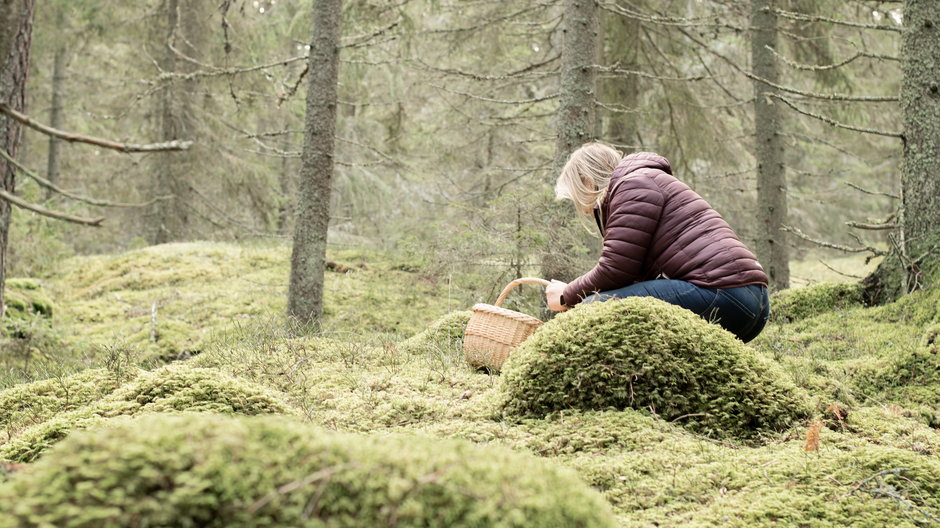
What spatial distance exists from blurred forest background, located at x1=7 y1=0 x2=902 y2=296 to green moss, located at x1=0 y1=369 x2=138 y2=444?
3881 millimetres

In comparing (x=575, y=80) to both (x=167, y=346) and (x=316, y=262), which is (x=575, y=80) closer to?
(x=316, y=262)

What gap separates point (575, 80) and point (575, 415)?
16.6ft

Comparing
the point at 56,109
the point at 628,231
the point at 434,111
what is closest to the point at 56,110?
the point at 56,109

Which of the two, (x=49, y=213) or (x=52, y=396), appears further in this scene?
(x=52, y=396)

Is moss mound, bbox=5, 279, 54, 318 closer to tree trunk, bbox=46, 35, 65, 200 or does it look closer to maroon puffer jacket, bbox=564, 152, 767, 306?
maroon puffer jacket, bbox=564, 152, 767, 306

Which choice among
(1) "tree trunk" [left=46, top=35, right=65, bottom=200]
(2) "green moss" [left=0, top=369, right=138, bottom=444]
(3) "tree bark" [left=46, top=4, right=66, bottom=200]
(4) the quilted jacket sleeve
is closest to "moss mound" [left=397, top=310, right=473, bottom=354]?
(4) the quilted jacket sleeve

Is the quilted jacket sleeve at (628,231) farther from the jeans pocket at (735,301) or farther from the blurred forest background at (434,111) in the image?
the blurred forest background at (434,111)

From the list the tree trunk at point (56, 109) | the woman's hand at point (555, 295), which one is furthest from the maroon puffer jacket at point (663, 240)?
the tree trunk at point (56, 109)

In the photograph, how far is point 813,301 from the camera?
22.1 ft

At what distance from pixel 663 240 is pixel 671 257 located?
0.41 feet

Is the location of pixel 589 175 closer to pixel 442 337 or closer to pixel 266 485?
pixel 442 337

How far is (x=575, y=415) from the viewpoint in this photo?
3408mm

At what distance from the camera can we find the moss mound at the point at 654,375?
3432 mm

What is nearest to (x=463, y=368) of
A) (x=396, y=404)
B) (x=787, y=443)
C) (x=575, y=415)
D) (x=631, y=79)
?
(x=396, y=404)
